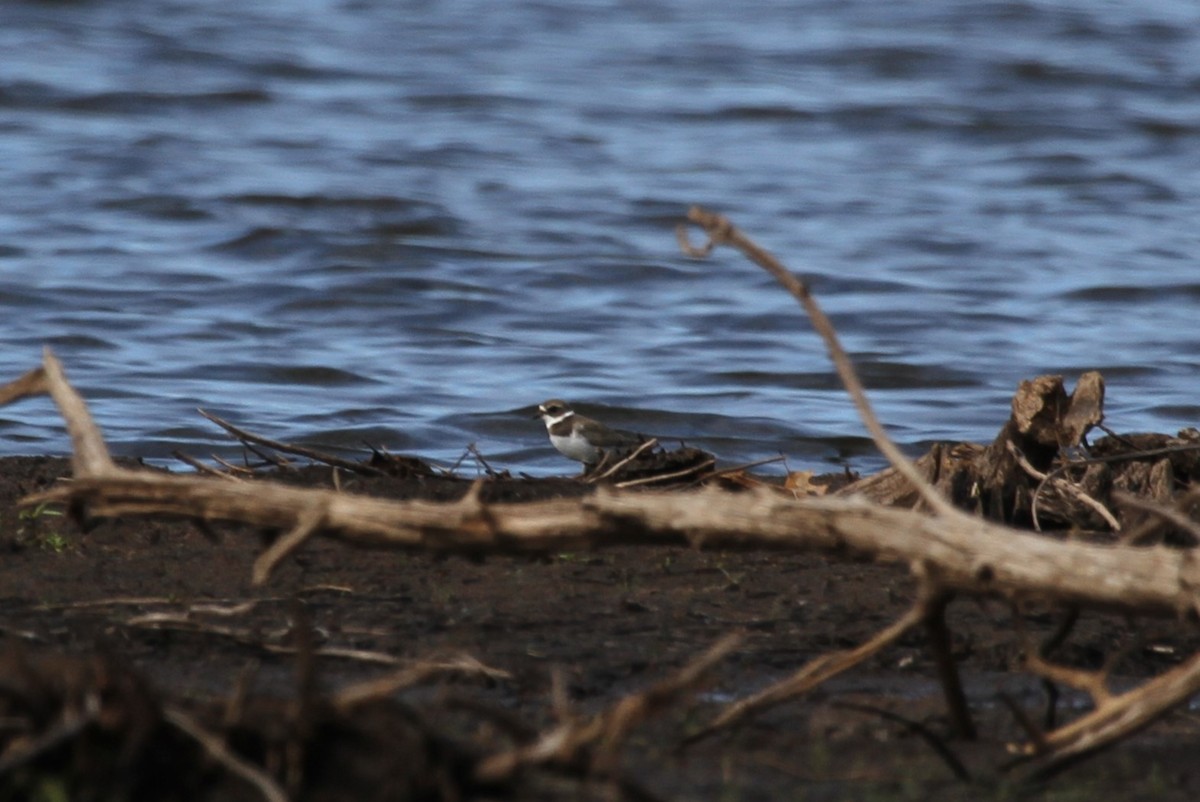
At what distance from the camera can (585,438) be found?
8.25m

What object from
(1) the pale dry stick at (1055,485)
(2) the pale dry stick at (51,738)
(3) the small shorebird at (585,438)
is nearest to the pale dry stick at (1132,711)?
(2) the pale dry stick at (51,738)

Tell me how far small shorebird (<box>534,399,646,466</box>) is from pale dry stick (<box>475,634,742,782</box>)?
445cm

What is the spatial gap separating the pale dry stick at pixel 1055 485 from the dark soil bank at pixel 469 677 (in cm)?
78

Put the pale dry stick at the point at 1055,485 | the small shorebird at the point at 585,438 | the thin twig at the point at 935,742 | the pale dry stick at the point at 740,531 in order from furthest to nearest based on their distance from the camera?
the small shorebird at the point at 585,438 → the pale dry stick at the point at 1055,485 → the thin twig at the point at 935,742 → the pale dry stick at the point at 740,531

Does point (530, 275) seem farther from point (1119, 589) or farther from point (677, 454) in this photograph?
point (1119, 589)

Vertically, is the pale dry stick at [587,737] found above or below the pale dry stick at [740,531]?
below

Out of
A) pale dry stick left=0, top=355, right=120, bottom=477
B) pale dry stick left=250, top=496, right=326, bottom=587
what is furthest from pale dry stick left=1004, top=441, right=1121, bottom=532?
pale dry stick left=0, top=355, right=120, bottom=477

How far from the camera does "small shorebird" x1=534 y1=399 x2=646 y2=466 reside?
8.07 metres

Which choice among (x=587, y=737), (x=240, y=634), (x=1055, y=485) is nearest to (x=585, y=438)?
(x=1055, y=485)

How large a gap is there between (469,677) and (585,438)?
3.67 metres

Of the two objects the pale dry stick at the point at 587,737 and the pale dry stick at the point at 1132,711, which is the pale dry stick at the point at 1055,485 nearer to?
the pale dry stick at the point at 1132,711

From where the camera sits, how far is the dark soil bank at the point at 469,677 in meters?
3.34

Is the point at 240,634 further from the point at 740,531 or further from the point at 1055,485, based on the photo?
the point at 1055,485

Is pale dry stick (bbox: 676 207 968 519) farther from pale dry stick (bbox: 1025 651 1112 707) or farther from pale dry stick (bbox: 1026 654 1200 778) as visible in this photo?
pale dry stick (bbox: 1026 654 1200 778)
